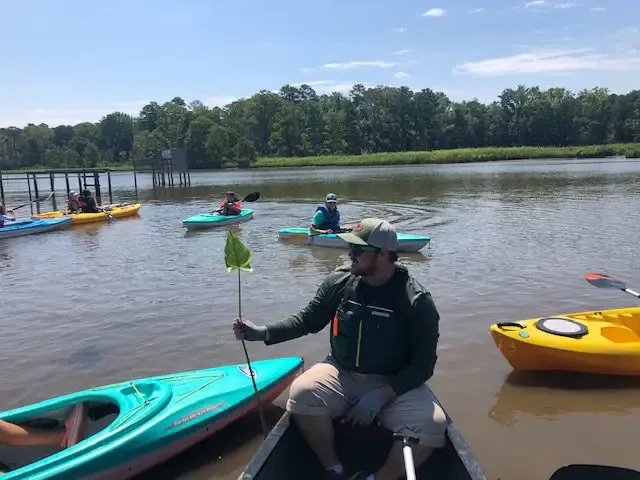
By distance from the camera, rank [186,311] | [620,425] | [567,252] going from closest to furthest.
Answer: [620,425] < [186,311] < [567,252]

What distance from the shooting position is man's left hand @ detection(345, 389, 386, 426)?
3.30m

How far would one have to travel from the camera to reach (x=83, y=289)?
34.2 feet

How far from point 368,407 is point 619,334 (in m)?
3.91

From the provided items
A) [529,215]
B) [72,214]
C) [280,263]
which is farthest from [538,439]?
[72,214]

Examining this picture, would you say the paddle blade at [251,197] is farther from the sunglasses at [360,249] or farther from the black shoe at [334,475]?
the black shoe at [334,475]

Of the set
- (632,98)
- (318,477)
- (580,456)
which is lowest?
(580,456)

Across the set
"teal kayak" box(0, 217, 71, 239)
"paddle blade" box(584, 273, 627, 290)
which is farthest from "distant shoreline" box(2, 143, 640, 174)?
"paddle blade" box(584, 273, 627, 290)

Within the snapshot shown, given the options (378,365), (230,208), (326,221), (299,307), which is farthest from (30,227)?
(378,365)

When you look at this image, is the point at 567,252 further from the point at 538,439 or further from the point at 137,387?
the point at 137,387

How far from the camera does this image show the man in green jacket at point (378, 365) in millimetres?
3311

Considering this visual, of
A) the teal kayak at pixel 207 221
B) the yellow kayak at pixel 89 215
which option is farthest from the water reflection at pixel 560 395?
the yellow kayak at pixel 89 215

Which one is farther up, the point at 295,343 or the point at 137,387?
the point at 137,387

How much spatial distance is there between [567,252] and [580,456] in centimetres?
828

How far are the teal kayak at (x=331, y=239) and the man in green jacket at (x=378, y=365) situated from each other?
7.61 meters
